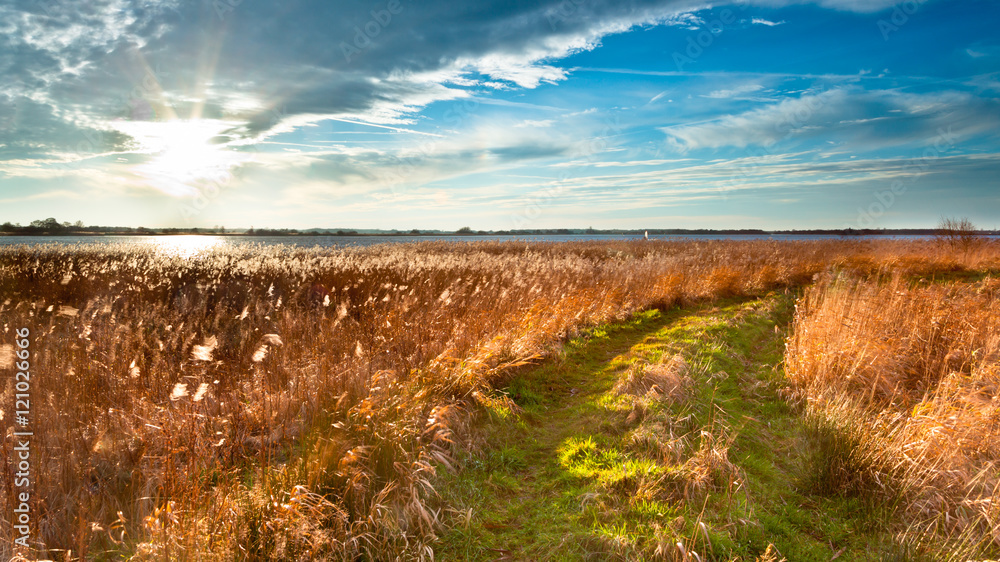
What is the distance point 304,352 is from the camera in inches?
246

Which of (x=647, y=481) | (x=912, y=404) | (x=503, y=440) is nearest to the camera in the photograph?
(x=647, y=481)

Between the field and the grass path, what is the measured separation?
0.08 ft

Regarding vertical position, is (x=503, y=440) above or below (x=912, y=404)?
below

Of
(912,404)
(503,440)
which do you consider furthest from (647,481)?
(912,404)

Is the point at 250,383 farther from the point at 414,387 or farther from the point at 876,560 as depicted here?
the point at 876,560

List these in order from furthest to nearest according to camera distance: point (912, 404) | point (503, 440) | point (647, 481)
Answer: point (912, 404)
point (503, 440)
point (647, 481)

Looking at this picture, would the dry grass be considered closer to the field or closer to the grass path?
the field

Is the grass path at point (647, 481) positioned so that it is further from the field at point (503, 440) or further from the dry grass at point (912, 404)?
the dry grass at point (912, 404)

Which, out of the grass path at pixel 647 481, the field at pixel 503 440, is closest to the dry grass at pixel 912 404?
the field at pixel 503 440

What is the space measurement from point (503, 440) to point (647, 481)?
1740mm

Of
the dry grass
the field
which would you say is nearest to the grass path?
Answer: the field

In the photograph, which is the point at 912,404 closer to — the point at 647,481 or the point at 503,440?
the point at 647,481

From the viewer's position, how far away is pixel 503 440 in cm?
534

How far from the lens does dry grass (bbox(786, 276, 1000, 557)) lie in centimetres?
372
